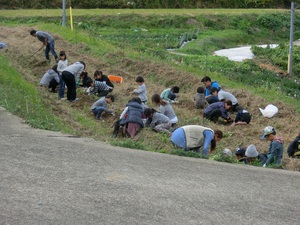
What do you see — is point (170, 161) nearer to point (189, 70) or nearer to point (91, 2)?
point (189, 70)

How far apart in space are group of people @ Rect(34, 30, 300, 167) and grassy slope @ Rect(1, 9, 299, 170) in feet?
1.08

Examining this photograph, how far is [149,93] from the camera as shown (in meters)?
19.9

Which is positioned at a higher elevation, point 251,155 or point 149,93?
point 251,155

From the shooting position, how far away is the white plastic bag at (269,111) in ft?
56.6

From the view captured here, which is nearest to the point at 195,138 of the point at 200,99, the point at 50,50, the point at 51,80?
the point at 200,99

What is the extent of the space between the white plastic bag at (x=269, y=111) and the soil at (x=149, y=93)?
0.41 ft

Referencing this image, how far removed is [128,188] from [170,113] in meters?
7.16

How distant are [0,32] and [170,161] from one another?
25.0 meters

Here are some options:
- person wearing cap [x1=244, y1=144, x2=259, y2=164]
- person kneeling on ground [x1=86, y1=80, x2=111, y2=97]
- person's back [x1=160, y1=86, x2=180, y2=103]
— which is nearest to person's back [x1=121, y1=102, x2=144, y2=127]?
person wearing cap [x1=244, y1=144, x2=259, y2=164]

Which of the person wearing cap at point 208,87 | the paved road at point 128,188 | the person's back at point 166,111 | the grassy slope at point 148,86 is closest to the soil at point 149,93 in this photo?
the grassy slope at point 148,86

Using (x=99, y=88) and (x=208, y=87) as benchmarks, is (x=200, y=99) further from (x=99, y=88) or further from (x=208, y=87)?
(x=99, y=88)

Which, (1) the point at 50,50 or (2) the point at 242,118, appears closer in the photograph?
(2) the point at 242,118

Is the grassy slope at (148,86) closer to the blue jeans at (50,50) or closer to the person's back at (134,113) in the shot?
the person's back at (134,113)

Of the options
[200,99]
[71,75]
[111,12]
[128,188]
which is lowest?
[111,12]
